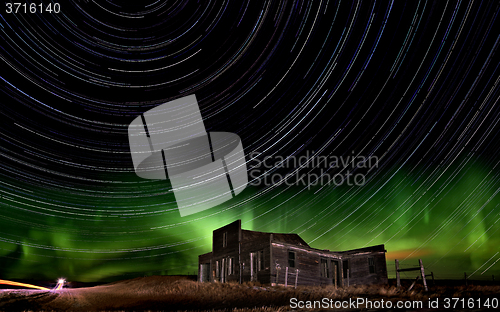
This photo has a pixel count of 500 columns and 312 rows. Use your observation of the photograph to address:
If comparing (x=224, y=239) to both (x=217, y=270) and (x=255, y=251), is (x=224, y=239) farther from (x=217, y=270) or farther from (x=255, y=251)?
(x=255, y=251)

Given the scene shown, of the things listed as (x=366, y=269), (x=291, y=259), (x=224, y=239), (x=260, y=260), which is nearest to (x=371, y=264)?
(x=366, y=269)

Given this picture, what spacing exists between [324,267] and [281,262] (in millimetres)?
5842

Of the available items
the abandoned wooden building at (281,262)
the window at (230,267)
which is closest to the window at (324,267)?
the abandoned wooden building at (281,262)

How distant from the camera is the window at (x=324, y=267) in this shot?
27391 mm

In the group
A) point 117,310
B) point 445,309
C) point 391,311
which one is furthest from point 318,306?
point 117,310

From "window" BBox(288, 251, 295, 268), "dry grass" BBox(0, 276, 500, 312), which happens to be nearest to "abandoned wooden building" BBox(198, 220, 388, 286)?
"window" BBox(288, 251, 295, 268)

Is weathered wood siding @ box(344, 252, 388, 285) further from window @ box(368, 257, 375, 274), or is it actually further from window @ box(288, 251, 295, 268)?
window @ box(288, 251, 295, 268)

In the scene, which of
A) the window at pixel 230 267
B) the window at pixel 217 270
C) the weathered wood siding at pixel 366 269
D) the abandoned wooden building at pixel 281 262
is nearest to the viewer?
the abandoned wooden building at pixel 281 262

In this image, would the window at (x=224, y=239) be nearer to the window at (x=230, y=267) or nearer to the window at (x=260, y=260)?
the window at (x=230, y=267)

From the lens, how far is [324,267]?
28078mm

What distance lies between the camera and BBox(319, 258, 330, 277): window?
2739 centimetres

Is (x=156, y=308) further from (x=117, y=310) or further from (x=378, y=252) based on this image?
(x=378, y=252)

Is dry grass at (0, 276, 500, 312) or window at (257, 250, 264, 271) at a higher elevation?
window at (257, 250, 264, 271)

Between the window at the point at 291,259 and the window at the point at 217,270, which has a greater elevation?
the window at the point at 291,259
